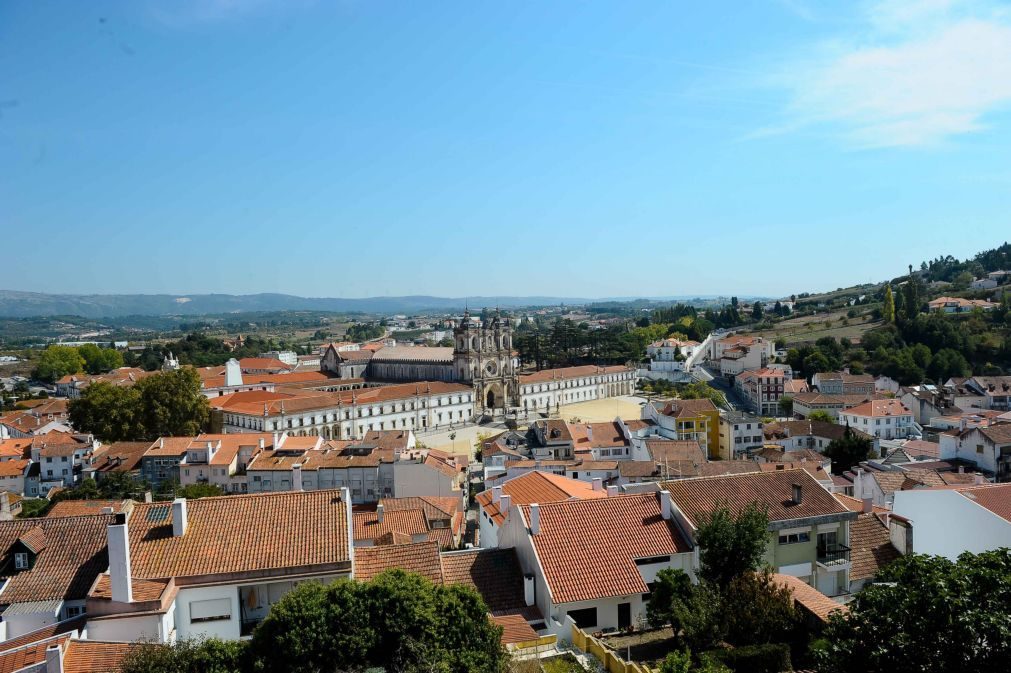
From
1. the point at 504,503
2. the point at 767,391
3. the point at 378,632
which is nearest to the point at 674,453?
the point at 504,503

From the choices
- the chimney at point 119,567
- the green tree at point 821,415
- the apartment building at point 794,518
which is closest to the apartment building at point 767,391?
the green tree at point 821,415

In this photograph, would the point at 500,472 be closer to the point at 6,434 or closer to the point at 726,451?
the point at 726,451

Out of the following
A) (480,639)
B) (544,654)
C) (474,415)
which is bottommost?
(474,415)

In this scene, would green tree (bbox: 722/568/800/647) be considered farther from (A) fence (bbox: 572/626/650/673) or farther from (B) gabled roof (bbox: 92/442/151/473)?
(B) gabled roof (bbox: 92/442/151/473)

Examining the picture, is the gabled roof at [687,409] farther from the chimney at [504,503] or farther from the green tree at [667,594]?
the green tree at [667,594]

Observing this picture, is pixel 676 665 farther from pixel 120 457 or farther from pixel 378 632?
pixel 120 457

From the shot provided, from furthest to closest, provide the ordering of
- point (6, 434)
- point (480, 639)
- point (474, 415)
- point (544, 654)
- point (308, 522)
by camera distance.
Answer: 1. point (474, 415)
2. point (6, 434)
3. point (308, 522)
4. point (544, 654)
5. point (480, 639)

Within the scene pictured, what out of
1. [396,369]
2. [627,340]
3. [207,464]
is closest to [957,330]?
[627,340]
